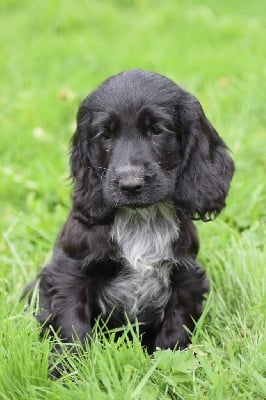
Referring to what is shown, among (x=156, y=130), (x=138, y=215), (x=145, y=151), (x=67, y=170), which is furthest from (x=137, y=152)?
(x=67, y=170)

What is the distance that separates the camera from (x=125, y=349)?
290 cm

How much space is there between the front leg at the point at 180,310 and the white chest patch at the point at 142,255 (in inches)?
2.4

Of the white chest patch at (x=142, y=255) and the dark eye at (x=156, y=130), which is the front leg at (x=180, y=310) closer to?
the white chest patch at (x=142, y=255)

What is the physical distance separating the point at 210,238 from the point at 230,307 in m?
0.68

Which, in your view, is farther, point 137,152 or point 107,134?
point 107,134

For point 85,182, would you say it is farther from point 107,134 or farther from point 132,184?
point 132,184

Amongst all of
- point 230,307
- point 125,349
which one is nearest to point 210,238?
point 230,307

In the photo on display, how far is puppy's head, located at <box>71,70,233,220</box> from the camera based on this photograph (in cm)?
303

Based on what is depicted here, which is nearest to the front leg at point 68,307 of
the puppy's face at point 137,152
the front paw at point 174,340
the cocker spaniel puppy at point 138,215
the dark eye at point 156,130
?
the cocker spaniel puppy at point 138,215

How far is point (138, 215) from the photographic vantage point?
3420 millimetres

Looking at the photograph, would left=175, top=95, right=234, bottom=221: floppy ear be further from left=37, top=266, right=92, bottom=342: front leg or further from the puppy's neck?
left=37, top=266, right=92, bottom=342: front leg

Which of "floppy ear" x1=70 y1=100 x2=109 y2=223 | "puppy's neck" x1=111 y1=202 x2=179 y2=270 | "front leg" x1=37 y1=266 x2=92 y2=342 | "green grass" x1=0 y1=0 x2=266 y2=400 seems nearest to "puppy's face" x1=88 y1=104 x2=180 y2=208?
"floppy ear" x1=70 y1=100 x2=109 y2=223

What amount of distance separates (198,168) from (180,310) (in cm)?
72

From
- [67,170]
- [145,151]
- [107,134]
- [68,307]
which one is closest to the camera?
[145,151]
